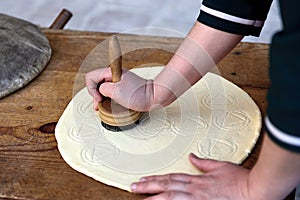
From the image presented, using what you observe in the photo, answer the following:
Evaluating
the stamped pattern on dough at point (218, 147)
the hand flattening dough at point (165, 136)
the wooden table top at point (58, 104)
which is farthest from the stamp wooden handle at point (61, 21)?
the stamped pattern on dough at point (218, 147)

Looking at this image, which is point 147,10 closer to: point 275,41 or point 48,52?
point 48,52

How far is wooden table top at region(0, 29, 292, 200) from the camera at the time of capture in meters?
0.67

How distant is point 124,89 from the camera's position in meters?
0.74

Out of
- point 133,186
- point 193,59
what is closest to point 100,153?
point 133,186

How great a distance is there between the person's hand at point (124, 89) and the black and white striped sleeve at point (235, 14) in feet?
0.46

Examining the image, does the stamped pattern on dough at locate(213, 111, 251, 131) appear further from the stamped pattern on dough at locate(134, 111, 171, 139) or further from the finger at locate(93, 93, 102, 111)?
the finger at locate(93, 93, 102, 111)

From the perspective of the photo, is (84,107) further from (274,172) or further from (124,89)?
(274,172)

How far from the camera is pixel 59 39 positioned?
3.34ft

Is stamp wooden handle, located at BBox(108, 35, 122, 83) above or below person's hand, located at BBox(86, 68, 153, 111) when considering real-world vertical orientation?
above

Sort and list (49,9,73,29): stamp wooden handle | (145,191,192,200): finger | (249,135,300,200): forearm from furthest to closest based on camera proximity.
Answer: (49,9,73,29): stamp wooden handle, (145,191,192,200): finger, (249,135,300,200): forearm

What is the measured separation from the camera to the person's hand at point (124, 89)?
29.2 inches

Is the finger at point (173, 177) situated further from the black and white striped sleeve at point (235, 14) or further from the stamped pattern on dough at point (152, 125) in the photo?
the black and white striped sleeve at point (235, 14)

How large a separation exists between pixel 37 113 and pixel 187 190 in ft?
1.03

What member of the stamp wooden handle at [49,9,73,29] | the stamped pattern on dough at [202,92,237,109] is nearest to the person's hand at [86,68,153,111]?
the stamped pattern on dough at [202,92,237,109]
